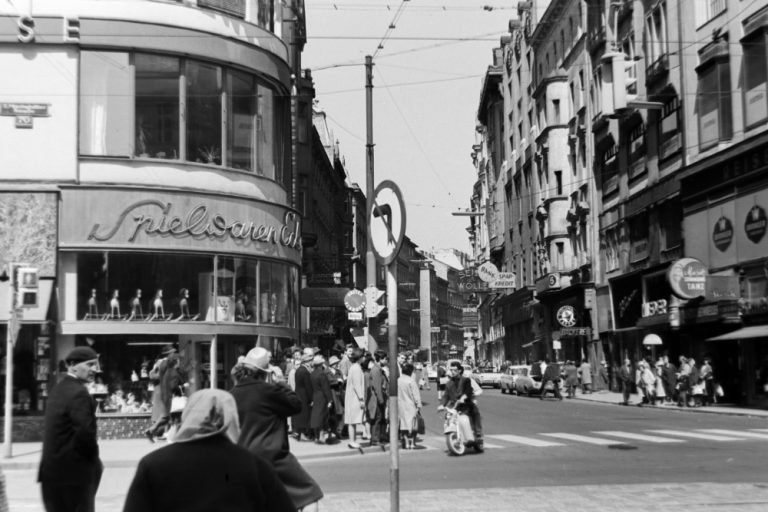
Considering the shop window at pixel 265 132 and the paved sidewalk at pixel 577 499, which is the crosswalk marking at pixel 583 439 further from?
the shop window at pixel 265 132

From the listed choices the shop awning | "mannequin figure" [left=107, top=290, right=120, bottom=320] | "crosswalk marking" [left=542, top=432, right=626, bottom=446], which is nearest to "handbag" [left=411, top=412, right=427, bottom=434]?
"crosswalk marking" [left=542, top=432, right=626, bottom=446]

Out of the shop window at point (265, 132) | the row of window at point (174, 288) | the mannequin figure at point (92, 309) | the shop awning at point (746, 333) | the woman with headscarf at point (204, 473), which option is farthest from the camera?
the shop awning at point (746, 333)

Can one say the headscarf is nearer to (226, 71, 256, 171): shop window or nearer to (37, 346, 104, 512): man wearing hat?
(37, 346, 104, 512): man wearing hat

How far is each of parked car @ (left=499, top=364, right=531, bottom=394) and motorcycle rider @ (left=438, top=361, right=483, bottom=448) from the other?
30592mm

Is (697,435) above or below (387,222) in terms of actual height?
below

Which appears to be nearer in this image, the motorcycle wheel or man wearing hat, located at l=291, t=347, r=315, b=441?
the motorcycle wheel

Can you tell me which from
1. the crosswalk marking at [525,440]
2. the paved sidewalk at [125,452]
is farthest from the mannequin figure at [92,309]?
the crosswalk marking at [525,440]

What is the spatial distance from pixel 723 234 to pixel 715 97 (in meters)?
4.74

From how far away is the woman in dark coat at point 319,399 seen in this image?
2142 centimetres

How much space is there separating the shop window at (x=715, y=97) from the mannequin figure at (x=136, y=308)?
2147 centimetres

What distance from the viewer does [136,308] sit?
23281mm

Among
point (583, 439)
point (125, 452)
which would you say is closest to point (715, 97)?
point (583, 439)

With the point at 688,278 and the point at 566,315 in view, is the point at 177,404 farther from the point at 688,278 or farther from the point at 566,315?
the point at 566,315

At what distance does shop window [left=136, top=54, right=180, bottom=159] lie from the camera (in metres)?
23.4
